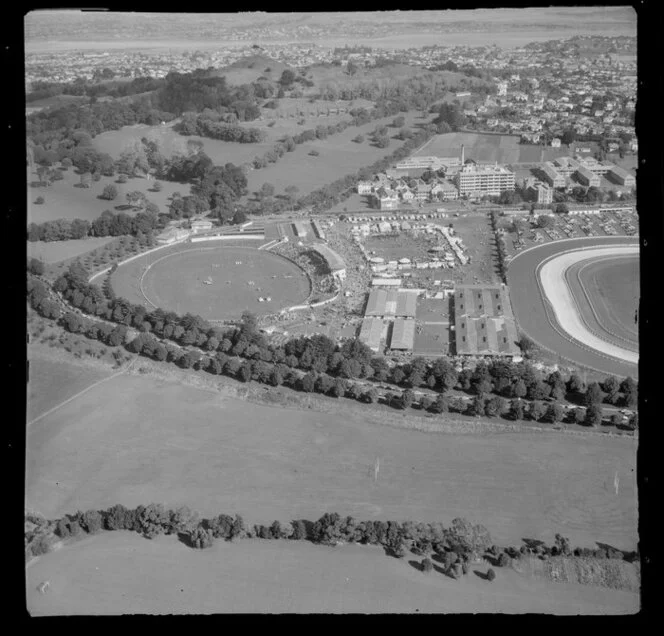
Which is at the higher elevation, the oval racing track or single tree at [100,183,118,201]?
single tree at [100,183,118,201]

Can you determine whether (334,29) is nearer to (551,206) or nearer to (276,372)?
(276,372)

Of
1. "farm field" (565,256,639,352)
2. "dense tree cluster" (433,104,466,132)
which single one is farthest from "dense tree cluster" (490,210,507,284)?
"dense tree cluster" (433,104,466,132)

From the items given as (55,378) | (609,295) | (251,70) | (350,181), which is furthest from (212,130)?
(609,295)

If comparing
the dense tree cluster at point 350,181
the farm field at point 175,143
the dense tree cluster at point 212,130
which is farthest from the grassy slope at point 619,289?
the dense tree cluster at point 212,130

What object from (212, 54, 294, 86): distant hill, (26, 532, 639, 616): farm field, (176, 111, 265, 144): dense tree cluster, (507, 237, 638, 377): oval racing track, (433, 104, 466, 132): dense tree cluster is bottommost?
(26, 532, 639, 616): farm field

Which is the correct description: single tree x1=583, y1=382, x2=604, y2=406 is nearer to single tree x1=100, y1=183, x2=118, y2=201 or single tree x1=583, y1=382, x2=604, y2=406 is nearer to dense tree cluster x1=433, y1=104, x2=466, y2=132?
single tree x1=100, y1=183, x2=118, y2=201

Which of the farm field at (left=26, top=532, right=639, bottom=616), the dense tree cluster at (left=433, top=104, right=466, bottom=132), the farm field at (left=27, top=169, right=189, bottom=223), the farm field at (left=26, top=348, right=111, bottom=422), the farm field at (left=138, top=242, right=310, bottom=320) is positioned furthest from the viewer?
the dense tree cluster at (left=433, top=104, right=466, bottom=132)
